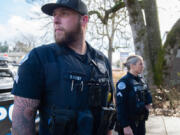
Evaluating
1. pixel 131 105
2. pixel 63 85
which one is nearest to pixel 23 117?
pixel 63 85

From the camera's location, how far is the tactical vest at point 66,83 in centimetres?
152

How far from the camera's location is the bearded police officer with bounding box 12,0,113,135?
1451 mm

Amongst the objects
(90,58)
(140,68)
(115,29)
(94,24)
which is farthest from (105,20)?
(90,58)

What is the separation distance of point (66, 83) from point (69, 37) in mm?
395

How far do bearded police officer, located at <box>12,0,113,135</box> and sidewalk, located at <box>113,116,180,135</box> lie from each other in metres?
3.54

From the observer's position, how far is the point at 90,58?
184cm

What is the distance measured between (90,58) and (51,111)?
604 mm

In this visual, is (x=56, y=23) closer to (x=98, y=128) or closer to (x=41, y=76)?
(x=41, y=76)

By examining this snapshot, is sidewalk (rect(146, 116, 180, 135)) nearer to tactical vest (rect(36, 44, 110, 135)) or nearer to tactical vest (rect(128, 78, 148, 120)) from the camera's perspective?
tactical vest (rect(128, 78, 148, 120))

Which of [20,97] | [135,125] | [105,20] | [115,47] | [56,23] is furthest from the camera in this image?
[115,47]

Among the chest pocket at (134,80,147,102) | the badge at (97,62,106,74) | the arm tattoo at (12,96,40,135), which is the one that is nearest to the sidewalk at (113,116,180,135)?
the chest pocket at (134,80,147,102)

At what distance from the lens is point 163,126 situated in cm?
554

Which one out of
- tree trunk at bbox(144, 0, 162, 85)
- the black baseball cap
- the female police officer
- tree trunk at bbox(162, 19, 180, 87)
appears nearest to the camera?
the black baseball cap

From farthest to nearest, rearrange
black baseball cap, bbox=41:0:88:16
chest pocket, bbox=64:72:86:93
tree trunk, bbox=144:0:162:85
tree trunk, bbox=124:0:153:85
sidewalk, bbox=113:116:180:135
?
tree trunk, bbox=144:0:162:85 < tree trunk, bbox=124:0:153:85 < sidewalk, bbox=113:116:180:135 < black baseball cap, bbox=41:0:88:16 < chest pocket, bbox=64:72:86:93
